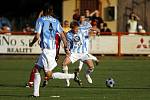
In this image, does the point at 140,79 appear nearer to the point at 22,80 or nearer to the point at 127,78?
the point at 127,78

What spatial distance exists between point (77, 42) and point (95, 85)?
1492 millimetres

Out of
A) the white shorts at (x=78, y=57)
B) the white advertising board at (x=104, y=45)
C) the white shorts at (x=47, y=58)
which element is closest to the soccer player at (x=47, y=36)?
the white shorts at (x=47, y=58)

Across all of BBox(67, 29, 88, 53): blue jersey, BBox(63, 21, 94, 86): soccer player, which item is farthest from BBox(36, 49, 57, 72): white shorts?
BBox(67, 29, 88, 53): blue jersey

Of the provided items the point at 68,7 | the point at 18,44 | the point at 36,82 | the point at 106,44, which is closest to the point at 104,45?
the point at 106,44

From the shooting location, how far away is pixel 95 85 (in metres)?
19.6

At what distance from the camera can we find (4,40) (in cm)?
3322

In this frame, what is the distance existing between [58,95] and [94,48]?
56.1 feet

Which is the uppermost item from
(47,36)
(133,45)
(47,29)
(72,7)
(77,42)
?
(72,7)

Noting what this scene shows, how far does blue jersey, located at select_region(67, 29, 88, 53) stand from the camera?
20.2m

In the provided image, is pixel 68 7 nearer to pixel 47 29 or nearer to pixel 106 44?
pixel 106 44

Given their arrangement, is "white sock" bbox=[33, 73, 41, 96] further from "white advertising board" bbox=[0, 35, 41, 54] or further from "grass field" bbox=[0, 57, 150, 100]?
"white advertising board" bbox=[0, 35, 41, 54]

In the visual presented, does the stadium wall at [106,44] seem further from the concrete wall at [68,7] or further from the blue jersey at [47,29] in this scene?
the blue jersey at [47,29]

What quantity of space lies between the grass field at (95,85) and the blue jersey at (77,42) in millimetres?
971

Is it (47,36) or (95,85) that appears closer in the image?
(47,36)
